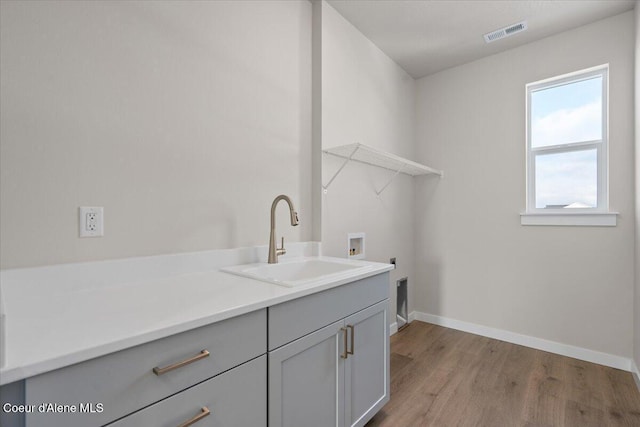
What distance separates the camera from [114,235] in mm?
1221

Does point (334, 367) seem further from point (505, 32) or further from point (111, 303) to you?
point (505, 32)

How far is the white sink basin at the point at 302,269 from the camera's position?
1466 millimetres

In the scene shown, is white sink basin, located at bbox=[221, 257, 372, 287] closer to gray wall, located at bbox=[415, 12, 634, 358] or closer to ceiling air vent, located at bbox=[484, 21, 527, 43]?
gray wall, located at bbox=[415, 12, 634, 358]

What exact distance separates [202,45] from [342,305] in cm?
145

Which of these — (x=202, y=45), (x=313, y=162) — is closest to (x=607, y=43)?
(x=313, y=162)

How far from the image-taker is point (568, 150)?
8.19ft

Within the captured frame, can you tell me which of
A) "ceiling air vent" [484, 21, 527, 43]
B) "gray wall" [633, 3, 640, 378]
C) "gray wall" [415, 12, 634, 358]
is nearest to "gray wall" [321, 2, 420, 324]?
"gray wall" [415, 12, 634, 358]

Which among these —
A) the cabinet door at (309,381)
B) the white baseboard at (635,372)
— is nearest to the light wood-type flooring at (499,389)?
the white baseboard at (635,372)

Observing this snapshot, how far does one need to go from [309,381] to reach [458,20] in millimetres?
2670

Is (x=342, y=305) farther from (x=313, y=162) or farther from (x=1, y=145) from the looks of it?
(x=1, y=145)

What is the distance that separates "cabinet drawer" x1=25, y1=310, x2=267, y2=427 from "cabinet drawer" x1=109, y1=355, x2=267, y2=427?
0.07ft

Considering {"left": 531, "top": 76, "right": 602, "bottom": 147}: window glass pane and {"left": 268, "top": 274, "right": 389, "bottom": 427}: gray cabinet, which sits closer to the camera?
{"left": 268, "top": 274, "right": 389, "bottom": 427}: gray cabinet

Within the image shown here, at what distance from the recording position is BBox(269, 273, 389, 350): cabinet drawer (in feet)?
3.54

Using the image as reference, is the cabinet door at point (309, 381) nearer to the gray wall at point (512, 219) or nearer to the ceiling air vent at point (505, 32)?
the gray wall at point (512, 219)
